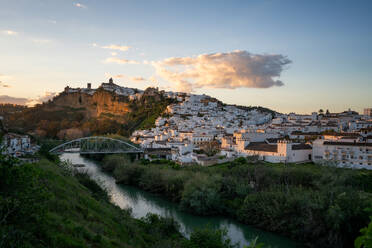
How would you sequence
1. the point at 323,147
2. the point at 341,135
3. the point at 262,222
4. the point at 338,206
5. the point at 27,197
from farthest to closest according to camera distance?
the point at 341,135 < the point at 323,147 < the point at 262,222 < the point at 338,206 < the point at 27,197

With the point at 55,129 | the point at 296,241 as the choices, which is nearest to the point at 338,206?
the point at 296,241

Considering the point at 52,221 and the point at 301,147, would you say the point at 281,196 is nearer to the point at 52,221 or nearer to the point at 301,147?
the point at 52,221

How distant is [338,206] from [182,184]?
12.3m

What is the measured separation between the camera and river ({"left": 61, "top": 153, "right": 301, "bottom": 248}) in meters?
17.6

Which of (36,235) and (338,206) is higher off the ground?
(36,235)

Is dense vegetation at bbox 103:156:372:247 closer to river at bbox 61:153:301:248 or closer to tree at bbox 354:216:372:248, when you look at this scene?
river at bbox 61:153:301:248

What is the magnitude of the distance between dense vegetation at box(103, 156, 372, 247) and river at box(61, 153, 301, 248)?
1.86 ft

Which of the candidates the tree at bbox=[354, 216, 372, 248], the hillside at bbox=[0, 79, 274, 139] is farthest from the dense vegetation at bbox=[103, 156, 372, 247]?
the hillside at bbox=[0, 79, 274, 139]

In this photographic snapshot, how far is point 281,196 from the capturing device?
18812mm

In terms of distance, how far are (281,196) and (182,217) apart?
7.03 m

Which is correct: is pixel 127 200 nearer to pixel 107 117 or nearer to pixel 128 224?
pixel 128 224

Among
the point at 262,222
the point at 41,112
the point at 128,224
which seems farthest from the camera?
the point at 41,112

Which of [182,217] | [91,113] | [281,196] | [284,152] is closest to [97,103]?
[91,113]

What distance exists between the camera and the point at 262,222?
62.2 ft
